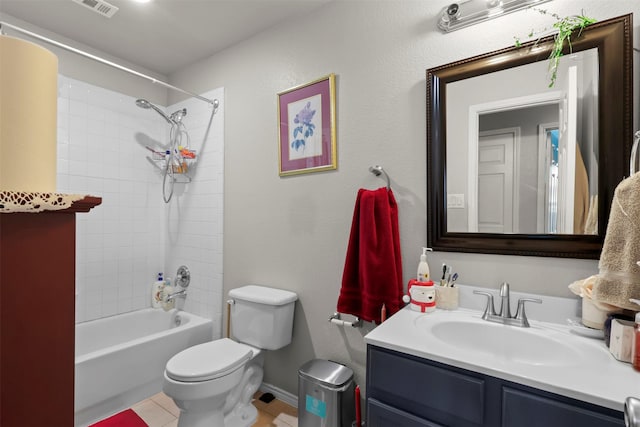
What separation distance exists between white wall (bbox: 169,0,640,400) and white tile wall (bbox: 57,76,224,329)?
9.4 inches

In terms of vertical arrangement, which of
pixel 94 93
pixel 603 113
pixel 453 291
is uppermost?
pixel 94 93

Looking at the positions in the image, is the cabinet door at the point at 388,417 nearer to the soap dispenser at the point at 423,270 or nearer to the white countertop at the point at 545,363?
the white countertop at the point at 545,363

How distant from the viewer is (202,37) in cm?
217

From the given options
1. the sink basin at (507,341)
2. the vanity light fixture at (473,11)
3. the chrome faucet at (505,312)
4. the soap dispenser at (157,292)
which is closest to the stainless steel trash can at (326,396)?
the sink basin at (507,341)

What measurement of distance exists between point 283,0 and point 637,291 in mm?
2046

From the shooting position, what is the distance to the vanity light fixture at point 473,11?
4.19ft

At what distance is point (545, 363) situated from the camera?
1.07 metres

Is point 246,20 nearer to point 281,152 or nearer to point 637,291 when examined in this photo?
point 281,152

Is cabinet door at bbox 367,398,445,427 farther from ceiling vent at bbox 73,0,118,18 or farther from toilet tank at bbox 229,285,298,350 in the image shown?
ceiling vent at bbox 73,0,118,18

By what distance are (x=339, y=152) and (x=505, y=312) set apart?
1.11 meters

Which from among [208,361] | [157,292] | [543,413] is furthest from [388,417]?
[157,292]

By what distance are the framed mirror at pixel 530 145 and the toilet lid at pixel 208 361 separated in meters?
1.17

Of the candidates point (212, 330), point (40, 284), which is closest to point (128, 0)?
point (40, 284)

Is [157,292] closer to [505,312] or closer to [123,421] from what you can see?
[123,421]
